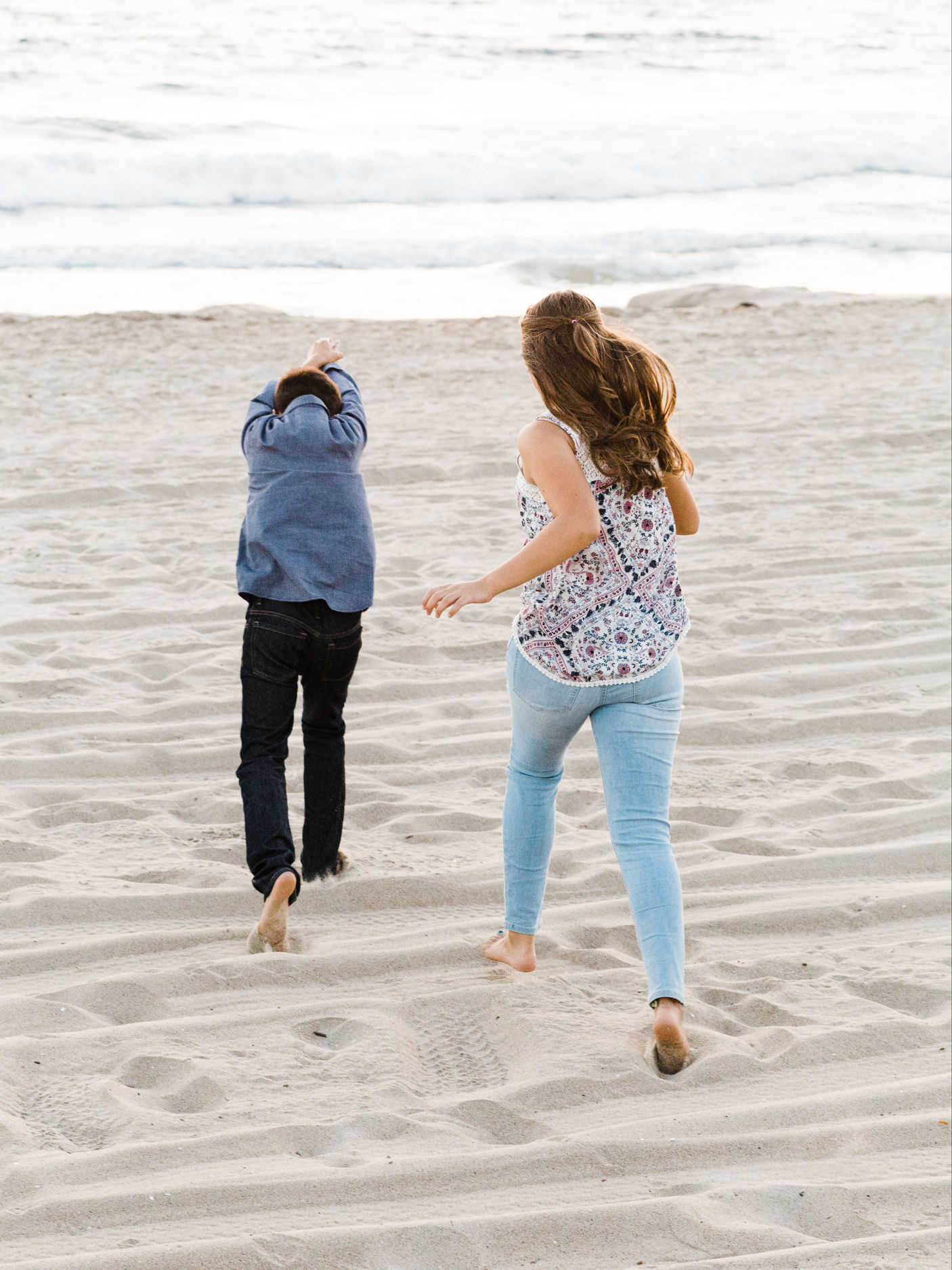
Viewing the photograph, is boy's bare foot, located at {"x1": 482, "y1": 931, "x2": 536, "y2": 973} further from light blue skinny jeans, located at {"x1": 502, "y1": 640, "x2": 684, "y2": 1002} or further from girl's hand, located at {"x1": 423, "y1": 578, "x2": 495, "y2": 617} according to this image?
girl's hand, located at {"x1": 423, "y1": 578, "x2": 495, "y2": 617}

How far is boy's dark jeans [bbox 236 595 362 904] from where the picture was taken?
325 centimetres

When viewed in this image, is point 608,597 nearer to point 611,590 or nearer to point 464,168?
point 611,590

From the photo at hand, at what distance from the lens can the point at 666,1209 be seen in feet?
7.76

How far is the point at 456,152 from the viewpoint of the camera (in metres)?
23.5

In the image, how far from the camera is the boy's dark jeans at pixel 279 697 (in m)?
3.25

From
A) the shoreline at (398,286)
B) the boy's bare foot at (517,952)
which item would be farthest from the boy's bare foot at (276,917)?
the shoreline at (398,286)

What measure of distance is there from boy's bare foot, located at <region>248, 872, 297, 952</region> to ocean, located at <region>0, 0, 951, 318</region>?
440 inches

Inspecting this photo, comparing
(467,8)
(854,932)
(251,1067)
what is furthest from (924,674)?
(467,8)

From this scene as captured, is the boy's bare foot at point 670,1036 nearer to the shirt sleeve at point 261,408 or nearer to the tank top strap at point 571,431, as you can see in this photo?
the tank top strap at point 571,431

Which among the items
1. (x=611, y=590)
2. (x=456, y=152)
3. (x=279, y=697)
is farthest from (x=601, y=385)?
(x=456, y=152)

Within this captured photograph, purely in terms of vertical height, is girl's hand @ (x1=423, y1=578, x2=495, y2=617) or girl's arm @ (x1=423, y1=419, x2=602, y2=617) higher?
girl's arm @ (x1=423, y1=419, x2=602, y2=617)

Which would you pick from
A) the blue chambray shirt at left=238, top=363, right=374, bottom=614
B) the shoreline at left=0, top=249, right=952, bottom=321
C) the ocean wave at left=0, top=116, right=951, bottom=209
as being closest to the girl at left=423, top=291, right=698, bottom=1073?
the blue chambray shirt at left=238, top=363, right=374, bottom=614

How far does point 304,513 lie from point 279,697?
0.49m

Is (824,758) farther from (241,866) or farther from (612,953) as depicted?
(241,866)
